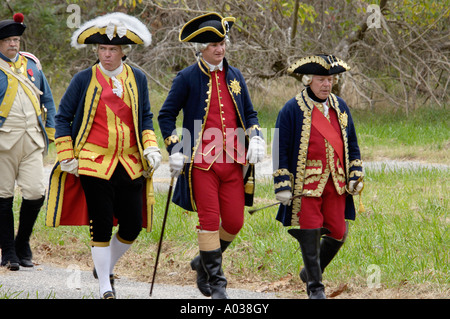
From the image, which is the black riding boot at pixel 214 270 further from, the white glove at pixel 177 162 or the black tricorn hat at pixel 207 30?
the black tricorn hat at pixel 207 30

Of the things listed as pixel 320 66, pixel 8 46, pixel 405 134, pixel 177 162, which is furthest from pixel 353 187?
pixel 405 134

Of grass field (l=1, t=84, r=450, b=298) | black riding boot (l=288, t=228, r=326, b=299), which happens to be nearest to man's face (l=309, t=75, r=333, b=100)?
black riding boot (l=288, t=228, r=326, b=299)

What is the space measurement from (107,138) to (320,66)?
5.21ft

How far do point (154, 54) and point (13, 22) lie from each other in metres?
11.1

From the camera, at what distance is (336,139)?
5.39 m

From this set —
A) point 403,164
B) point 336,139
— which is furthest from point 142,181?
point 403,164

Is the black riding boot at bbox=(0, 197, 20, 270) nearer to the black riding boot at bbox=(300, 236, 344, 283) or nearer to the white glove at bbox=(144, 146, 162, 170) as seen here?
the white glove at bbox=(144, 146, 162, 170)

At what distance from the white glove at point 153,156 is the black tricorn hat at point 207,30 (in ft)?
2.70

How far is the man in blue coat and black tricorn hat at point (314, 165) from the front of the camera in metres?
5.31

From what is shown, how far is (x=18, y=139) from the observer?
21.7 feet

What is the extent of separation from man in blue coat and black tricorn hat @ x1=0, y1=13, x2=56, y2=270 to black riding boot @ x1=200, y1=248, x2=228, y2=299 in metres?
2.04

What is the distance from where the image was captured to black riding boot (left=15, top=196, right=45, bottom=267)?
6773 mm

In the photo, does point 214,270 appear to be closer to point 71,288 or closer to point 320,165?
point 320,165
